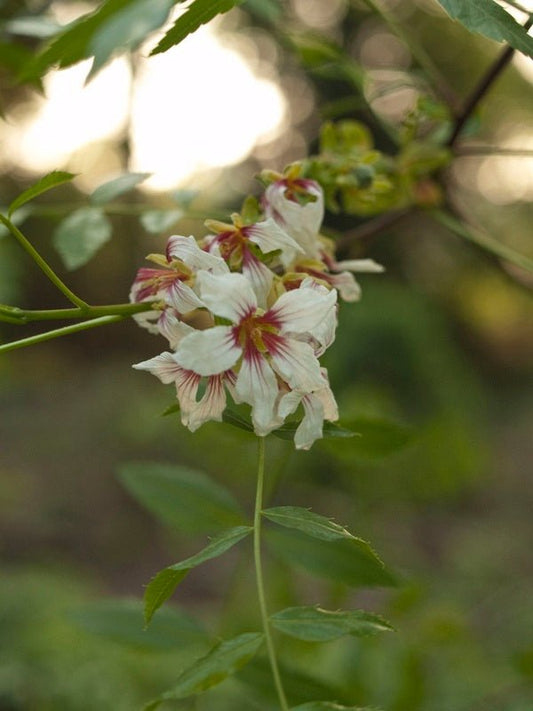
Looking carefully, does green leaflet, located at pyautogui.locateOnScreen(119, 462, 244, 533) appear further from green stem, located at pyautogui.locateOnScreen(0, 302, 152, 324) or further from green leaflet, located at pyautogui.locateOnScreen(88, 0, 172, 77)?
green leaflet, located at pyautogui.locateOnScreen(88, 0, 172, 77)

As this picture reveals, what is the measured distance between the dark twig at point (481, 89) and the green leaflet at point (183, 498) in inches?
20.2

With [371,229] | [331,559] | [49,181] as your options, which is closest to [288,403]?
[49,181]

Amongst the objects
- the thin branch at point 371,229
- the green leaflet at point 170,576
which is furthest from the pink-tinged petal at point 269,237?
the thin branch at point 371,229

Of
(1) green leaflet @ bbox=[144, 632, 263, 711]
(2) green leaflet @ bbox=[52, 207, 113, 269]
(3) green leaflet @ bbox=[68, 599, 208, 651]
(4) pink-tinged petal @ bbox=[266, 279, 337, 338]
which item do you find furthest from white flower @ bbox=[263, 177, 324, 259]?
(3) green leaflet @ bbox=[68, 599, 208, 651]

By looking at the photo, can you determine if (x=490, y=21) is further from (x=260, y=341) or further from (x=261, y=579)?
(x=261, y=579)

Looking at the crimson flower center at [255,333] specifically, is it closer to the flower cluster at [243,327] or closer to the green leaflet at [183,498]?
the flower cluster at [243,327]

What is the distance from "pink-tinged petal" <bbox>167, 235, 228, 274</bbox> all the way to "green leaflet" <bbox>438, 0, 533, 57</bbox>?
0.23 m

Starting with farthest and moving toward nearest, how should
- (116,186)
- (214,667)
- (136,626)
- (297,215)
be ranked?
(136,626) < (116,186) < (297,215) < (214,667)

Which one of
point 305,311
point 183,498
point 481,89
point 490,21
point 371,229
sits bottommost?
point 183,498

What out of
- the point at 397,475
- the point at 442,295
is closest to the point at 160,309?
the point at 397,475

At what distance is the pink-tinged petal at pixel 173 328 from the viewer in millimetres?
584

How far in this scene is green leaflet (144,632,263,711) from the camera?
19.9 inches

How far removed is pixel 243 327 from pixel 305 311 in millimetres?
47

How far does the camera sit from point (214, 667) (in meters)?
0.53
